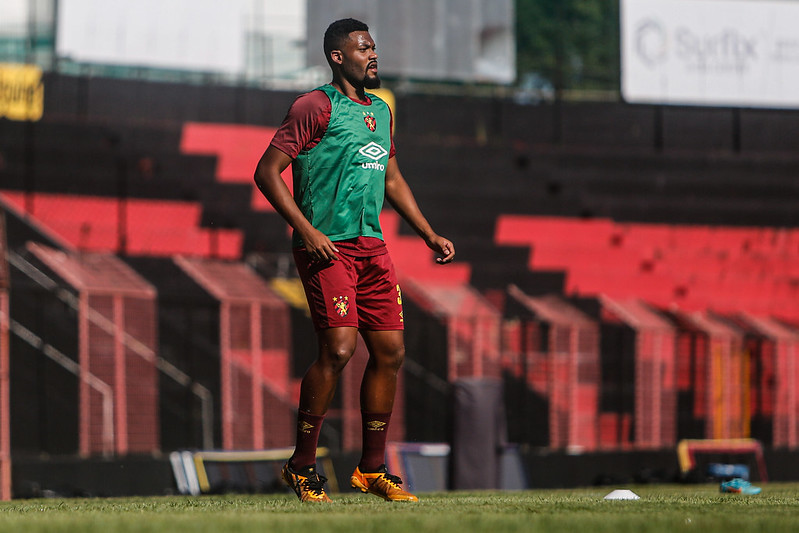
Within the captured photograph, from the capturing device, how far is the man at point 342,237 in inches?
205

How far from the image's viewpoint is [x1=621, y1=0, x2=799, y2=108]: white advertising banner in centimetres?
1920

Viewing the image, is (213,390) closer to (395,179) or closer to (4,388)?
(4,388)

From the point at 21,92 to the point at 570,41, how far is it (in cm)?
720

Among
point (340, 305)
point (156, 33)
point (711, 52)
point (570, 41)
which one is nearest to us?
point (340, 305)

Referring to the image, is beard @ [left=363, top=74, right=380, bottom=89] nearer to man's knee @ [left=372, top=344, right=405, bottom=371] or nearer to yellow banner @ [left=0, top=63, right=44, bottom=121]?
man's knee @ [left=372, top=344, right=405, bottom=371]

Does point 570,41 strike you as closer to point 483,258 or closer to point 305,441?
point 483,258

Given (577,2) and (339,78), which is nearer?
Result: (339,78)

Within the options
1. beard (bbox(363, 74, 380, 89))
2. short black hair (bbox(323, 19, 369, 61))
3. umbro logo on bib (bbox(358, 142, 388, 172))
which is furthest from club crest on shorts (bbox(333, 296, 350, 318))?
short black hair (bbox(323, 19, 369, 61))

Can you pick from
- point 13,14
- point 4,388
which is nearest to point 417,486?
point 4,388

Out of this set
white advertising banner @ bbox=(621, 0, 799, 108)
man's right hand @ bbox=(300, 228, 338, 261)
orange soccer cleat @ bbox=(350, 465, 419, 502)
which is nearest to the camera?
man's right hand @ bbox=(300, 228, 338, 261)

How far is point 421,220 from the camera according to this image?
19.0 feet

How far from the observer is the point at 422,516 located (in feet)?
14.3

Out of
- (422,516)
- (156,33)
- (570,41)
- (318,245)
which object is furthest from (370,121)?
(570,41)

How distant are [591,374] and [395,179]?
11.9m
